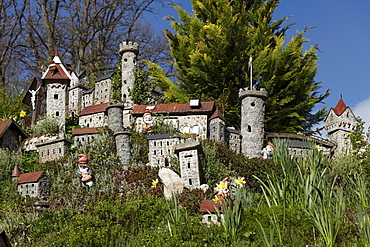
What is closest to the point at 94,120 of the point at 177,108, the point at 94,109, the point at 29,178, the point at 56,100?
the point at 94,109

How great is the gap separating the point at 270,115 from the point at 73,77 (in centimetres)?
821

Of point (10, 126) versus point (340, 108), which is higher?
point (340, 108)

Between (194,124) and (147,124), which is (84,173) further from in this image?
(194,124)

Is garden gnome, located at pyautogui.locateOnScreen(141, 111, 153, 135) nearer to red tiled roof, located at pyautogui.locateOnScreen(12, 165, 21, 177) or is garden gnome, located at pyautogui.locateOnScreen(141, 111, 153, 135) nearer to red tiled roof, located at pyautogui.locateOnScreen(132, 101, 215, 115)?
red tiled roof, located at pyautogui.locateOnScreen(132, 101, 215, 115)

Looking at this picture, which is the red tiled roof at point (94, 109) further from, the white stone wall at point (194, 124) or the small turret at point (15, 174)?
the small turret at point (15, 174)

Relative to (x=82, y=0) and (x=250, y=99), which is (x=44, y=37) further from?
(x=250, y=99)

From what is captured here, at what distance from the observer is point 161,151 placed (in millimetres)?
13602

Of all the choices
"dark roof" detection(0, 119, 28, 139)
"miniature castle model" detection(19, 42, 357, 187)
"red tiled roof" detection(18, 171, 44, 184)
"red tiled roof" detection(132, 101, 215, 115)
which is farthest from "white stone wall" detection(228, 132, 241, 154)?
"dark roof" detection(0, 119, 28, 139)

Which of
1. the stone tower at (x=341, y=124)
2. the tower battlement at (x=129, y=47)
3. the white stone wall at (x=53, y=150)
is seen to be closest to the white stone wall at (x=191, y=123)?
the white stone wall at (x=53, y=150)

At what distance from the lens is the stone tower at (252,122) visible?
15.0m

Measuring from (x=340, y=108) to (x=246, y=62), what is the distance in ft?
11.6

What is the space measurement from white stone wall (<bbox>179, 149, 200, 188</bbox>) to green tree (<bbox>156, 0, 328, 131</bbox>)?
503 centimetres

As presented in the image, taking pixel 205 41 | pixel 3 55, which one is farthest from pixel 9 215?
pixel 3 55

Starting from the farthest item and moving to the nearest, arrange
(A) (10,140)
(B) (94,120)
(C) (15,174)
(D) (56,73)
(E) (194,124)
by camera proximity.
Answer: (D) (56,73)
(B) (94,120)
(E) (194,124)
(A) (10,140)
(C) (15,174)
